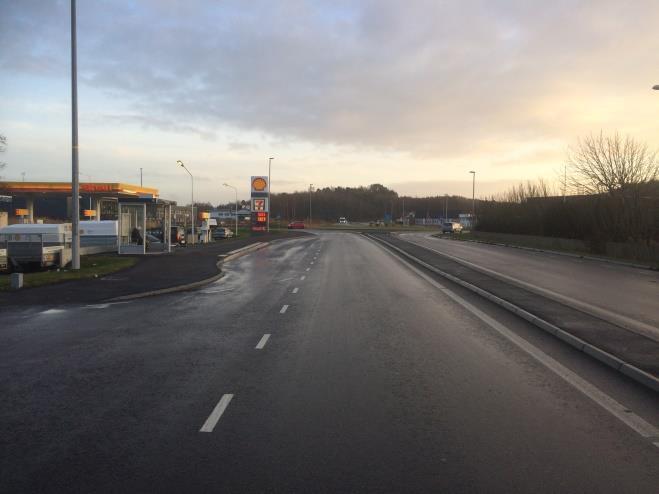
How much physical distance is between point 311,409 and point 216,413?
3.32ft

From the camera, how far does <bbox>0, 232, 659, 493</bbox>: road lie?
461cm

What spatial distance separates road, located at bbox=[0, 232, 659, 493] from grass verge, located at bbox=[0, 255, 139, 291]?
696 cm

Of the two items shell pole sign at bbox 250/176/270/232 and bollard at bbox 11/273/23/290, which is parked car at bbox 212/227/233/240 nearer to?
shell pole sign at bbox 250/176/270/232

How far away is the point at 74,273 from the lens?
20.5 m

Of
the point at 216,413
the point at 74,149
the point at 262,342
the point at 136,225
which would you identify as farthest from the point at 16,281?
the point at 136,225

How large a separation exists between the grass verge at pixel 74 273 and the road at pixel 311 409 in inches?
274

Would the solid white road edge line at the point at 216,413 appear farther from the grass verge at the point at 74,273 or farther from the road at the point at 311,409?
the grass verge at the point at 74,273

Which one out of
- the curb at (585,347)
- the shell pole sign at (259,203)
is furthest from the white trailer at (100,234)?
the shell pole sign at (259,203)

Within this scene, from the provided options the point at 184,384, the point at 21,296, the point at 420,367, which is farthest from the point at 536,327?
the point at 21,296

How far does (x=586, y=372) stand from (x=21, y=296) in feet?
46.9

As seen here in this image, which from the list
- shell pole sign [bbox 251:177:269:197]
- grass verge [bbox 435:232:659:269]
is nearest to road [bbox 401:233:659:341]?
grass verge [bbox 435:232:659:269]

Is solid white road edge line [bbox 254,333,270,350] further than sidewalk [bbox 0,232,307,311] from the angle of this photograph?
No

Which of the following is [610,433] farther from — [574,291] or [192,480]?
[574,291]

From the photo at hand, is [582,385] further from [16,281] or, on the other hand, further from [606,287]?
[16,281]
